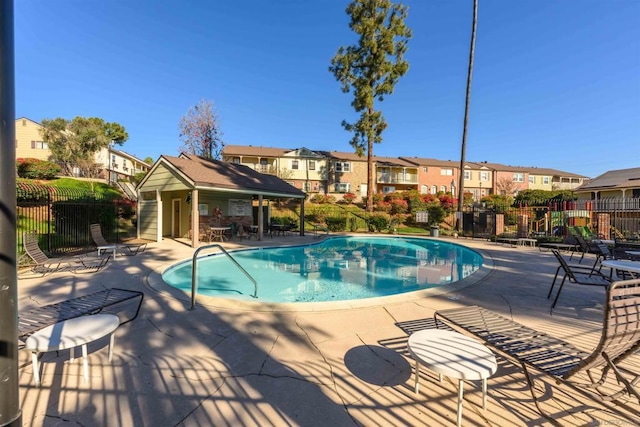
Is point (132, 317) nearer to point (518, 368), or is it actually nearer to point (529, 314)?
point (518, 368)

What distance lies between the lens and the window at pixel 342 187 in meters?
40.0

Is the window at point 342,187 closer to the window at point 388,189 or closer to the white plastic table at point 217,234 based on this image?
the window at point 388,189

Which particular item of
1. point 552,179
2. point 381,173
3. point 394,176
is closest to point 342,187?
point 381,173

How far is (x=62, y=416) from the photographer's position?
2.40 m

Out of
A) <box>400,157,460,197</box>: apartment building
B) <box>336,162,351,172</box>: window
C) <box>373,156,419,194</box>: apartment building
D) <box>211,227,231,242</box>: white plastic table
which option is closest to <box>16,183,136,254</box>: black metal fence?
<box>211,227,231,242</box>: white plastic table

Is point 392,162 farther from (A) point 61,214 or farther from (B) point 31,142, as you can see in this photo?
(B) point 31,142

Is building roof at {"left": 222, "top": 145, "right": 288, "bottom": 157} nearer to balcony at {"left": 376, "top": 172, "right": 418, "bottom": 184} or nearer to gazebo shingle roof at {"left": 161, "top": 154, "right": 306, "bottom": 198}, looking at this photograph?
balcony at {"left": 376, "top": 172, "right": 418, "bottom": 184}

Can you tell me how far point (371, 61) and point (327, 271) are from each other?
21919 millimetres

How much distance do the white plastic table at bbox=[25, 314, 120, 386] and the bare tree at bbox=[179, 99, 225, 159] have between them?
32694mm

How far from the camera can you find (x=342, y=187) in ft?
132

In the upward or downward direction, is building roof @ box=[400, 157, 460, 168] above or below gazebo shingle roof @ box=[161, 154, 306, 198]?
above

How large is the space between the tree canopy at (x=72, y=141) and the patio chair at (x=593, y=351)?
38134mm

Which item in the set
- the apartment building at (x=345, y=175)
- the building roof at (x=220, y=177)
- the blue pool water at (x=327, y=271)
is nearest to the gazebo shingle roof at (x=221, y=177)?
the building roof at (x=220, y=177)

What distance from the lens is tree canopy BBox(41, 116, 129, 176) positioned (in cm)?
2922
